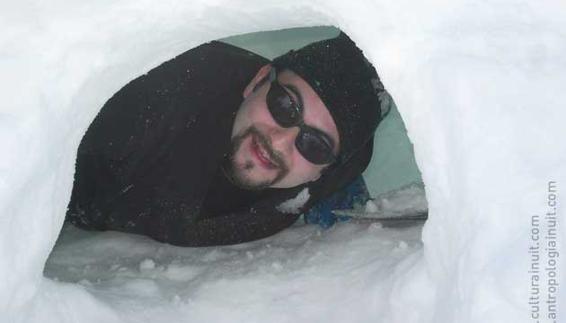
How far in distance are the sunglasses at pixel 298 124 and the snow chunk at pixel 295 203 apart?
1.29 feet

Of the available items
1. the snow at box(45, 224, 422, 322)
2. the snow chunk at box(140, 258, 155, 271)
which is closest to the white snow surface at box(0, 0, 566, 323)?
the snow at box(45, 224, 422, 322)

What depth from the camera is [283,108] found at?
7.52ft

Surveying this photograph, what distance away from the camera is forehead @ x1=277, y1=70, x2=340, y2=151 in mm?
2305

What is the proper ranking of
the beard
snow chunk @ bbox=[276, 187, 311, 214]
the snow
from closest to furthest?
1. the snow
2. the beard
3. snow chunk @ bbox=[276, 187, 311, 214]

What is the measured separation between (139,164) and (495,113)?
5.00 ft

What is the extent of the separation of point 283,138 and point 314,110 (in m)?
0.16

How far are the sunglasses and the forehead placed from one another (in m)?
0.02

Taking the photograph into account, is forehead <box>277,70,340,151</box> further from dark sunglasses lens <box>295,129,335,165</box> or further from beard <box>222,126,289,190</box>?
beard <box>222,126,289,190</box>

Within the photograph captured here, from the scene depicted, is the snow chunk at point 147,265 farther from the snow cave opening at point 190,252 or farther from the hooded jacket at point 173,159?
the hooded jacket at point 173,159

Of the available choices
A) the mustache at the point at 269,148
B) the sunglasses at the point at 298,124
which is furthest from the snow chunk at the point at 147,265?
the sunglasses at the point at 298,124

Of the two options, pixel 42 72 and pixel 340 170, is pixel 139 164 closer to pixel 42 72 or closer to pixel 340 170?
pixel 340 170

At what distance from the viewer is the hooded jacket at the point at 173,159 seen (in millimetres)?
2361

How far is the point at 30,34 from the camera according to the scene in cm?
135

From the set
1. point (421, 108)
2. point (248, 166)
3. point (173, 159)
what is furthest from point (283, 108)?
point (421, 108)
